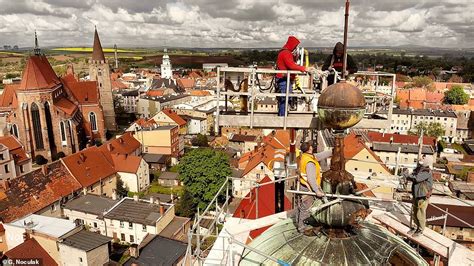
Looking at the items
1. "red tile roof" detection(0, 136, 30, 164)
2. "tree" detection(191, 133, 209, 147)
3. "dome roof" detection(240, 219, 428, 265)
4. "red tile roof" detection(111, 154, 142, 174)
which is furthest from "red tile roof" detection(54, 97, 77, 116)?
"dome roof" detection(240, 219, 428, 265)

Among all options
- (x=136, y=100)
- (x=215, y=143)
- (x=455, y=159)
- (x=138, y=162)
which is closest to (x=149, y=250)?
(x=138, y=162)

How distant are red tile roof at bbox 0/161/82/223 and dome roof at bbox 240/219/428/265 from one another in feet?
112

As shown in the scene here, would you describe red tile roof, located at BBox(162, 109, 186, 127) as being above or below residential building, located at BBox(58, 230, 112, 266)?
above

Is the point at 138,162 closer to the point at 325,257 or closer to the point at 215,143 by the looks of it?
the point at 215,143

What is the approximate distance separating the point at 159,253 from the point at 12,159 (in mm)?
32265

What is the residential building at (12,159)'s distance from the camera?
4694 cm

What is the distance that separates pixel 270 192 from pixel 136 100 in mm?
87866

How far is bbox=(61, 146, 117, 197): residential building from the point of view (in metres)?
42.4

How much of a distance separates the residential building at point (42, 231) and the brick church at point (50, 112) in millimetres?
31491

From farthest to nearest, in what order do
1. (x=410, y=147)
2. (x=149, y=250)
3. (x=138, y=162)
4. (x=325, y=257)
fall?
(x=410, y=147)
(x=138, y=162)
(x=149, y=250)
(x=325, y=257)

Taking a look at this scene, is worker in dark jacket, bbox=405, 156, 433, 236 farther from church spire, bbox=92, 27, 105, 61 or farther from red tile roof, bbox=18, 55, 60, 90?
church spire, bbox=92, 27, 105, 61

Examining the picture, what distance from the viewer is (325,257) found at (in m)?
5.56

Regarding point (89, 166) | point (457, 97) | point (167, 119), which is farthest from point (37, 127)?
point (457, 97)

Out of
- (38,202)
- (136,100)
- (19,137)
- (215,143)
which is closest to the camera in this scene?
(38,202)
